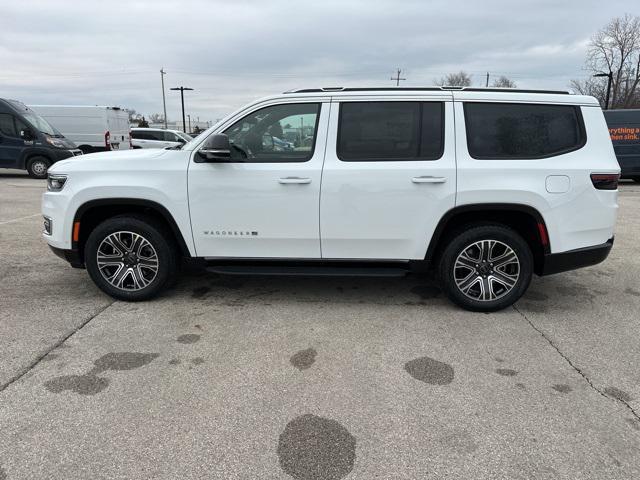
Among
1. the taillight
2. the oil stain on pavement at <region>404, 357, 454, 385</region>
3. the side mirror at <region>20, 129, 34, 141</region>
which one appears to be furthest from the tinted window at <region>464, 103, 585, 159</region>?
the side mirror at <region>20, 129, 34, 141</region>

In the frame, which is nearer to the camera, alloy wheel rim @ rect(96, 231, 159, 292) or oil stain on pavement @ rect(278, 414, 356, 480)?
oil stain on pavement @ rect(278, 414, 356, 480)

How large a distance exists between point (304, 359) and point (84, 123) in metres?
19.5

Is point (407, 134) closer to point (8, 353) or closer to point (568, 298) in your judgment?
point (568, 298)

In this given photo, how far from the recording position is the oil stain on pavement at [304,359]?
3.29 meters

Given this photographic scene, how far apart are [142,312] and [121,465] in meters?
2.05

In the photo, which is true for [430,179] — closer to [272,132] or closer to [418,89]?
[418,89]

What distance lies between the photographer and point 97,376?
10.2 ft

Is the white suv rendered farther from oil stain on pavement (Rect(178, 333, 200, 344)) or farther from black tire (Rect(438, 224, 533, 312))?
oil stain on pavement (Rect(178, 333, 200, 344))

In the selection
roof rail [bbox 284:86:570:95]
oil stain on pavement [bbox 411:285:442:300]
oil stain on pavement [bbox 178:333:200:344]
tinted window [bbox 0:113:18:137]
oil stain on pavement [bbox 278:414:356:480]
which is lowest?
A: oil stain on pavement [bbox 278:414:356:480]

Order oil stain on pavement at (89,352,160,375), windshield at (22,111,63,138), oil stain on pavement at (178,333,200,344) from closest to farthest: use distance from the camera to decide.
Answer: oil stain on pavement at (89,352,160,375), oil stain on pavement at (178,333,200,344), windshield at (22,111,63,138)

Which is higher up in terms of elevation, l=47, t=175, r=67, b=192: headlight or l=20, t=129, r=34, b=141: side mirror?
l=20, t=129, r=34, b=141: side mirror

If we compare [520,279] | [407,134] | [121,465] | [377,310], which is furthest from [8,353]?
[520,279]

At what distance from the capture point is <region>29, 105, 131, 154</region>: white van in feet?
63.1

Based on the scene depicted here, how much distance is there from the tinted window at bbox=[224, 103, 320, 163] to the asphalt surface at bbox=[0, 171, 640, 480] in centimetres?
141
